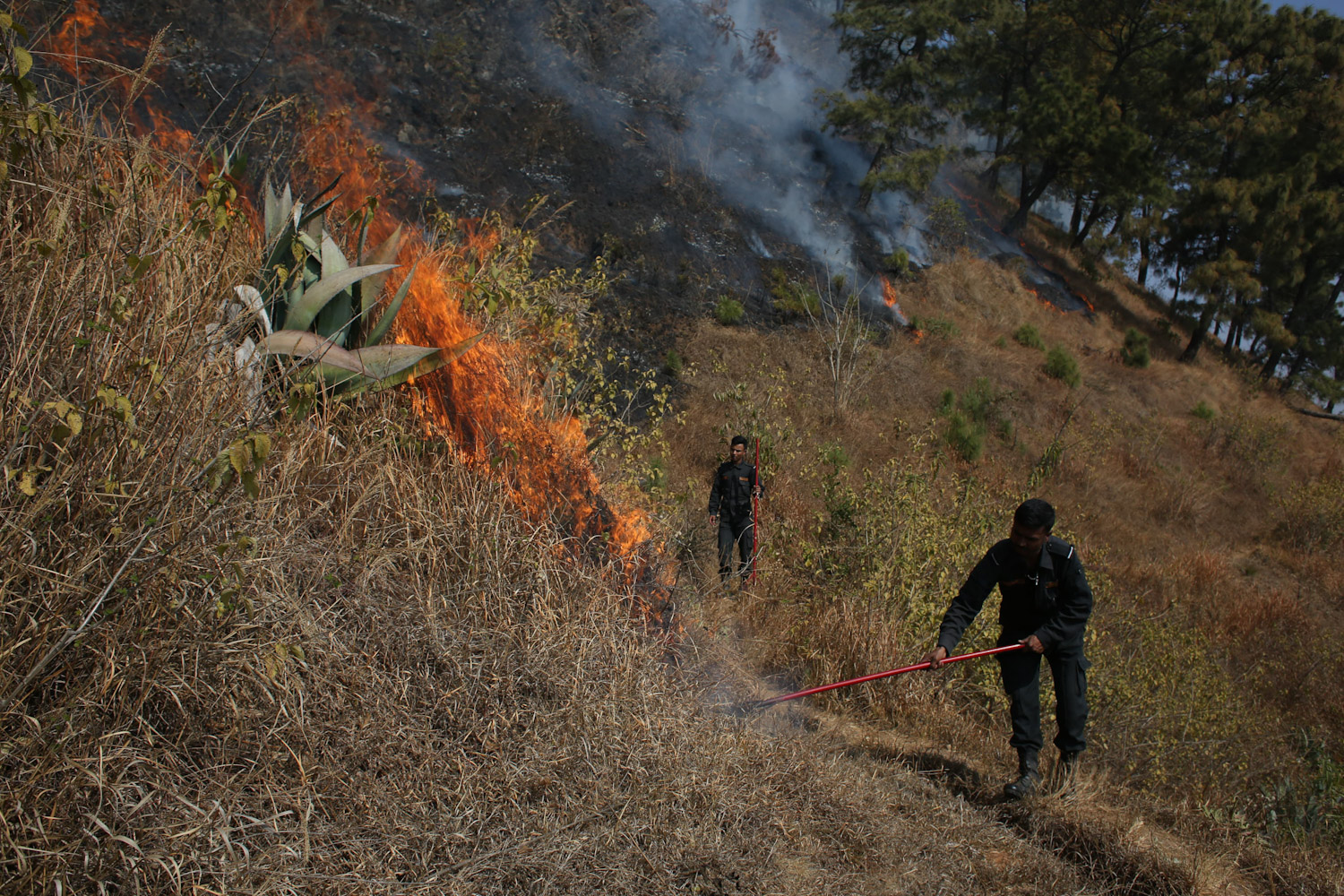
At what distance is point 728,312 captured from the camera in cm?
1497

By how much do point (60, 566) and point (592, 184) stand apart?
1484cm

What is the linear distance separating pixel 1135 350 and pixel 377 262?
23680 mm

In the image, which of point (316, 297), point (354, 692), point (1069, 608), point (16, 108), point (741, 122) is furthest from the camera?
point (741, 122)

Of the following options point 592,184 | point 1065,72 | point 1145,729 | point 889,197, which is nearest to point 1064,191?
point 1065,72

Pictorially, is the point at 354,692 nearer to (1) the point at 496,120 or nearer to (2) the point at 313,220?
(2) the point at 313,220

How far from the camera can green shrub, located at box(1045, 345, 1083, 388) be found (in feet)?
61.9

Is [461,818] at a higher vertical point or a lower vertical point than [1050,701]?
lower

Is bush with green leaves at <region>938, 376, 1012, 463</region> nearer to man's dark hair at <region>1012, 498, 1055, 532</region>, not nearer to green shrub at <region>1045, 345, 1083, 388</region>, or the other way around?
green shrub at <region>1045, 345, 1083, 388</region>

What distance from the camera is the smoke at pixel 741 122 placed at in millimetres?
18500

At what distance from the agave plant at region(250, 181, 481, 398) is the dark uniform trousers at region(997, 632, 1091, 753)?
10.5ft

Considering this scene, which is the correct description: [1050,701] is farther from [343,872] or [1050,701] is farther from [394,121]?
[394,121]

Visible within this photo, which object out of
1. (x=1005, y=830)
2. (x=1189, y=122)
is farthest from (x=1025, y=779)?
(x=1189, y=122)

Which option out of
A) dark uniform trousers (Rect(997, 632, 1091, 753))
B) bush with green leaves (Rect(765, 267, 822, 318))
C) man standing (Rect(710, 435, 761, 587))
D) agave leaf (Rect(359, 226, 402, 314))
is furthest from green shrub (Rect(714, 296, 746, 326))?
dark uniform trousers (Rect(997, 632, 1091, 753))

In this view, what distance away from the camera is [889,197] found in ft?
74.7
